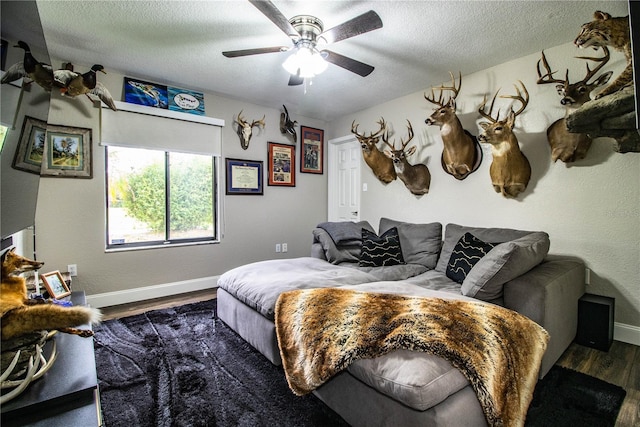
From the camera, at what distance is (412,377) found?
1257 millimetres

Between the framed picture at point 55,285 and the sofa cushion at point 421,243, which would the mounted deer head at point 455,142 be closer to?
the sofa cushion at point 421,243

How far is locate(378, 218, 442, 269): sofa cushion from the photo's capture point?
325 cm

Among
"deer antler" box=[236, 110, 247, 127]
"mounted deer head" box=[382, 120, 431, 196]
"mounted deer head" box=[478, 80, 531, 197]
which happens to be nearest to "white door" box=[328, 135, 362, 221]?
"mounted deer head" box=[382, 120, 431, 196]

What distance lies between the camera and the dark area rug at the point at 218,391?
162 centimetres

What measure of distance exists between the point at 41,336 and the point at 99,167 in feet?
9.88

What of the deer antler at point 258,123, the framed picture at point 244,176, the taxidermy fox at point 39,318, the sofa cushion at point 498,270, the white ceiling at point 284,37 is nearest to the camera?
the taxidermy fox at point 39,318

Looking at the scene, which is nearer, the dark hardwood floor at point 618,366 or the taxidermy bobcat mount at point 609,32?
the taxidermy bobcat mount at point 609,32

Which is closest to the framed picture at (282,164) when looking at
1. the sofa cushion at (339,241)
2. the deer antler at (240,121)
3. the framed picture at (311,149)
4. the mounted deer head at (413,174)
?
the framed picture at (311,149)

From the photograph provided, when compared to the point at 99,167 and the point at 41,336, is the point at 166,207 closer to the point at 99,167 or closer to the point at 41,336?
the point at 99,167

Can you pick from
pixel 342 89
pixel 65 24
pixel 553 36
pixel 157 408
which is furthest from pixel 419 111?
pixel 157 408

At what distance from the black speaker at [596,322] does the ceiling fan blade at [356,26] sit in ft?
8.55

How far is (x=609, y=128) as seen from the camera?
2.83 feet

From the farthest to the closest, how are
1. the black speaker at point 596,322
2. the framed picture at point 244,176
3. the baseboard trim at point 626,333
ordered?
the framed picture at point 244,176 < the baseboard trim at point 626,333 < the black speaker at point 596,322

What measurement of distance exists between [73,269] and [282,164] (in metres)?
2.82
